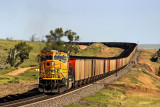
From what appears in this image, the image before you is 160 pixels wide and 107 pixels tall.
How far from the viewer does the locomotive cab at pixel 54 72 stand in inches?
803

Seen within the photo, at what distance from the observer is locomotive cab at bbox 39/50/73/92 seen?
20.4 meters

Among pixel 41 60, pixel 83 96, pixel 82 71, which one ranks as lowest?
pixel 83 96

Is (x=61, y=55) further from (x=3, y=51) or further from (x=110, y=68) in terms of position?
(x=3, y=51)

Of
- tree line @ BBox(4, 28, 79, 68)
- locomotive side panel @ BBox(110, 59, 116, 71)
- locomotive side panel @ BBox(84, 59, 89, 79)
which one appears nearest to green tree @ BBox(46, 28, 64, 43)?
tree line @ BBox(4, 28, 79, 68)

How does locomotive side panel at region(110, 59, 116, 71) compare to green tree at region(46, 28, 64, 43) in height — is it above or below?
below

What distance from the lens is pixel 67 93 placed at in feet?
72.7

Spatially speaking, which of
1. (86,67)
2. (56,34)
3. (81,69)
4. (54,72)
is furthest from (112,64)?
(56,34)

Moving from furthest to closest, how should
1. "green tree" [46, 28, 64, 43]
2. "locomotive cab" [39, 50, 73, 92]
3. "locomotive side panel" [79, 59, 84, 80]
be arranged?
"green tree" [46, 28, 64, 43] → "locomotive side panel" [79, 59, 84, 80] → "locomotive cab" [39, 50, 73, 92]

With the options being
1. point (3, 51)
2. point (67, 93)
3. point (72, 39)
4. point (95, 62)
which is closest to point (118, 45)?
point (72, 39)

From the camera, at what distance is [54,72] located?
2038 cm

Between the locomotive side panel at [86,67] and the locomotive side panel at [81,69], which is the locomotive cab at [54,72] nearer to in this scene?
the locomotive side panel at [81,69]

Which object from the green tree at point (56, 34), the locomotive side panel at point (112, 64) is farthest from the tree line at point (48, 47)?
the locomotive side panel at point (112, 64)

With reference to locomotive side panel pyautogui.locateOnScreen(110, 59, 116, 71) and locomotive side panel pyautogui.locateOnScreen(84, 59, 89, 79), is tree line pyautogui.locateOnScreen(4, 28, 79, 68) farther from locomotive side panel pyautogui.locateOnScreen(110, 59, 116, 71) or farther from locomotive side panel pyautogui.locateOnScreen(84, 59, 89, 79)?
locomotive side panel pyautogui.locateOnScreen(84, 59, 89, 79)

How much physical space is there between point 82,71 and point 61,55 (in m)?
6.08
